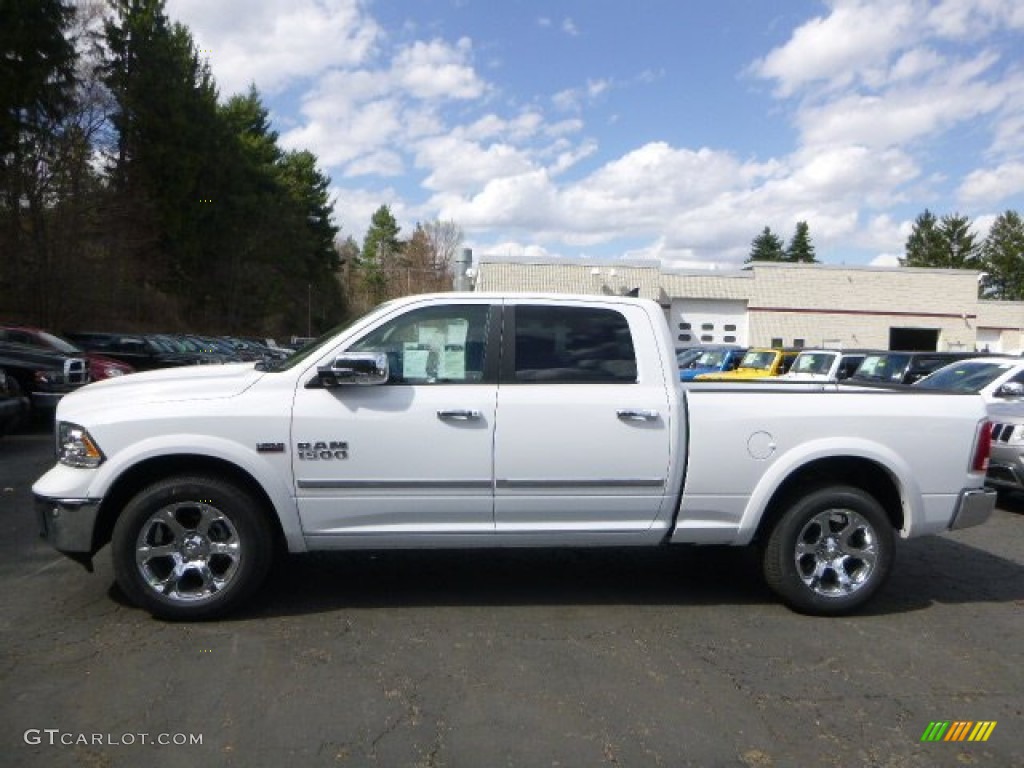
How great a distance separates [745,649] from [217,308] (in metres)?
50.3

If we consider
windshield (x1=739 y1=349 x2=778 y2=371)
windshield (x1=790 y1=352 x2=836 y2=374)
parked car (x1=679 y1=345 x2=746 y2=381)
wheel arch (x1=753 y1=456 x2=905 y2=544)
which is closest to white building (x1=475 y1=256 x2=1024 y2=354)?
parked car (x1=679 y1=345 x2=746 y2=381)

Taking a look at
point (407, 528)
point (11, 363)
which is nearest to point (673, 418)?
point (407, 528)

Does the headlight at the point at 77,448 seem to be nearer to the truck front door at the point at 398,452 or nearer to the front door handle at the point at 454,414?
the truck front door at the point at 398,452

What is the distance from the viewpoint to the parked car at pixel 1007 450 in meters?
8.23

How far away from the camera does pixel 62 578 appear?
5.52 metres

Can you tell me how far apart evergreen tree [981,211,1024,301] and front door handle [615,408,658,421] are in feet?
305

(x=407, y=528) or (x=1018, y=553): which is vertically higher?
(x=407, y=528)

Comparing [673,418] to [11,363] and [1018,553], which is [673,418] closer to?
[1018,553]

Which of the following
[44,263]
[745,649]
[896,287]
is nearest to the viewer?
[745,649]

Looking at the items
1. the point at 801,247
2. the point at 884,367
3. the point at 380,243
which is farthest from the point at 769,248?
the point at 884,367

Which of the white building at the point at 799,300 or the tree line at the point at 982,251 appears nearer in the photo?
the white building at the point at 799,300

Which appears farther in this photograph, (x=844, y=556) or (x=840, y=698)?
(x=844, y=556)

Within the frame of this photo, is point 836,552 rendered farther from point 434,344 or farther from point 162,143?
point 162,143

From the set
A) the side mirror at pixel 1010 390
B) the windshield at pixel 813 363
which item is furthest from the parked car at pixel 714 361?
the side mirror at pixel 1010 390
